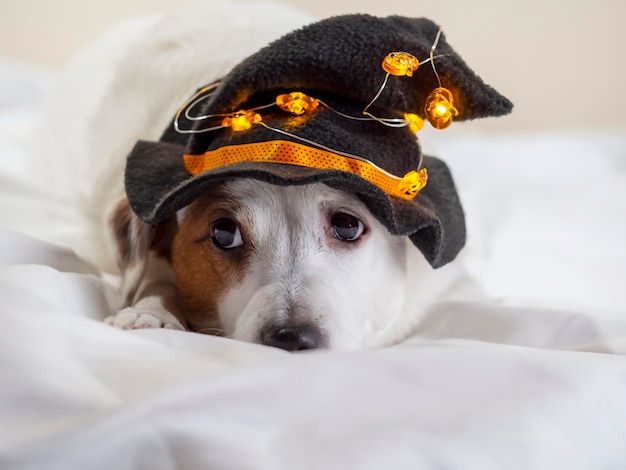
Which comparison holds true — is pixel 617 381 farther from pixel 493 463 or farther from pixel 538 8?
pixel 538 8

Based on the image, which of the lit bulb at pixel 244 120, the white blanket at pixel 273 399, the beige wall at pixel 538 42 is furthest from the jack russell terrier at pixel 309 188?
the beige wall at pixel 538 42

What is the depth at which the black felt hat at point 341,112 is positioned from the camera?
3.57 ft

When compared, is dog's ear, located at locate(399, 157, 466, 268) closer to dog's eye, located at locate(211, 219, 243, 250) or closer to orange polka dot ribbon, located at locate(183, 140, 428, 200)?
orange polka dot ribbon, located at locate(183, 140, 428, 200)

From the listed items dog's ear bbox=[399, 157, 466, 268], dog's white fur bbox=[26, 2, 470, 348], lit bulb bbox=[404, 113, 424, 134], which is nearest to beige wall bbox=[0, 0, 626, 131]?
dog's white fur bbox=[26, 2, 470, 348]

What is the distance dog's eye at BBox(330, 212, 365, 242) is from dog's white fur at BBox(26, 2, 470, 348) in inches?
A: 0.6

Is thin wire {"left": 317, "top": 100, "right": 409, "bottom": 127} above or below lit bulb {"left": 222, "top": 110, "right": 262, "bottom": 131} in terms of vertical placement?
above

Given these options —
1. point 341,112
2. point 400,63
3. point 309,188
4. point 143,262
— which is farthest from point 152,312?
point 400,63

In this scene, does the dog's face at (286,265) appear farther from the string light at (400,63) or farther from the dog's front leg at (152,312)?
the string light at (400,63)

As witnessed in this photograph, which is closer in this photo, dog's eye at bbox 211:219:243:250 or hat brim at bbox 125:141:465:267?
hat brim at bbox 125:141:465:267

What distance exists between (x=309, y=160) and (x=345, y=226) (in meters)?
0.21

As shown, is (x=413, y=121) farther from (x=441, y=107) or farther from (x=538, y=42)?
(x=538, y=42)

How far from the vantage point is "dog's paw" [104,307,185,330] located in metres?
1.08

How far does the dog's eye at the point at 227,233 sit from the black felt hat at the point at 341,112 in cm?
12

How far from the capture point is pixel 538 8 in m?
3.47
